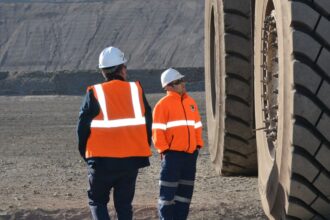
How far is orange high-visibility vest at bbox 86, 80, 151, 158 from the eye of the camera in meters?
6.73

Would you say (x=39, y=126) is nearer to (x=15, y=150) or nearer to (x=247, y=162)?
(x=15, y=150)

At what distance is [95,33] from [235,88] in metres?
53.2

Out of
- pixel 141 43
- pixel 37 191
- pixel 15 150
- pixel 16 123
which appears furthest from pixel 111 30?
pixel 37 191

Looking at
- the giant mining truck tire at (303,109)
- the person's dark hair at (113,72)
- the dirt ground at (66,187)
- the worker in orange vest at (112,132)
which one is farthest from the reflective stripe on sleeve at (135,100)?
the dirt ground at (66,187)

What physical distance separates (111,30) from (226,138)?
174 feet

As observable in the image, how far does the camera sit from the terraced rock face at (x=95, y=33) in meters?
57.5

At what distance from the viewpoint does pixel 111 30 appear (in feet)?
203

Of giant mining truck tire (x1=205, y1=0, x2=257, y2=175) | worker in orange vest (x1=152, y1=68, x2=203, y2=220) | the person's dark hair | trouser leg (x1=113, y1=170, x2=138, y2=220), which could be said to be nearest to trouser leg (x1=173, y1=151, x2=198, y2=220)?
worker in orange vest (x1=152, y1=68, x2=203, y2=220)

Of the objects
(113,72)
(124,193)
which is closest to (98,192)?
(124,193)

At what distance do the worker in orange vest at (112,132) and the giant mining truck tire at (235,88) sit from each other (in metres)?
2.26

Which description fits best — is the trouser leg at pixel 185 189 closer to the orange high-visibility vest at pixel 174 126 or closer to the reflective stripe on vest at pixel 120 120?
the orange high-visibility vest at pixel 174 126

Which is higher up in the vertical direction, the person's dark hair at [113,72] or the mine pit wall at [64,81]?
the mine pit wall at [64,81]

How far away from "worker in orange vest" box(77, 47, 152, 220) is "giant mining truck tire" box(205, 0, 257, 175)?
2.26 meters

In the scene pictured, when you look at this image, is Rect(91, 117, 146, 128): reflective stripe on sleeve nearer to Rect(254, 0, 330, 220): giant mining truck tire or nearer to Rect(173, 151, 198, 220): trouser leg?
Rect(173, 151, 198, 220): trouser leg
